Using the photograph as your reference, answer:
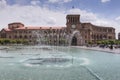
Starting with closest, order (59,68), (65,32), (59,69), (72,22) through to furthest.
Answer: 1. (59,69)
2. (59,68)
3. (72,22)
4. (65,32)

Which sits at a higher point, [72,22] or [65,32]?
[72,22]

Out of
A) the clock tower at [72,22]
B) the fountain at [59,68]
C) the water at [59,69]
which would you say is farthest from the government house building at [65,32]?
the water at [59,69]

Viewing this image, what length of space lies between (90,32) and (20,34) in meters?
26.4

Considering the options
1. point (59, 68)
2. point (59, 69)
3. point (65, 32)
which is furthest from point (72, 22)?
point (59, 69)

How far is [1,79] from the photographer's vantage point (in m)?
9.38

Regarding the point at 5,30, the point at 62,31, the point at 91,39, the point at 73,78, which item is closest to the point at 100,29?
the point at 91,39

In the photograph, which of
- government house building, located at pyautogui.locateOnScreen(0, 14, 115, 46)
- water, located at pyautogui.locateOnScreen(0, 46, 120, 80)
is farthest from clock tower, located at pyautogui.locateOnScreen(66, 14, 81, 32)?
water, located at pyautogui.locateOnScreen(0, 46, 120, 80)

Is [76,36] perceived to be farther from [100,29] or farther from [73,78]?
[73,78]

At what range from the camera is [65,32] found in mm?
84625

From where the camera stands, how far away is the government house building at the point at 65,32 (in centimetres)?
8180

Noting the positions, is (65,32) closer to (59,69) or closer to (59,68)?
(59,68)

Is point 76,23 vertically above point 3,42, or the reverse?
point 76,23

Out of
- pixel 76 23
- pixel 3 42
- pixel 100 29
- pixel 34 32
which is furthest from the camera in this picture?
pixel 100 29

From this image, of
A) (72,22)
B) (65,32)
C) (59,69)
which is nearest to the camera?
(59,69)
